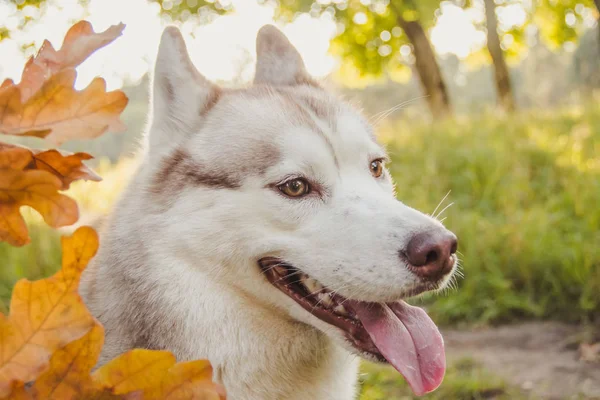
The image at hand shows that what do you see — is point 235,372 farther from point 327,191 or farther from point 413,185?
point 413,185

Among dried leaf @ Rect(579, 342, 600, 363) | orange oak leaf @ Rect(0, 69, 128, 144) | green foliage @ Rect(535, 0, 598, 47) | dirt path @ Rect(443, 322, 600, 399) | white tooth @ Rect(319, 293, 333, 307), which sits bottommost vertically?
dirt path @ Rect(443, 322, 600, 399)

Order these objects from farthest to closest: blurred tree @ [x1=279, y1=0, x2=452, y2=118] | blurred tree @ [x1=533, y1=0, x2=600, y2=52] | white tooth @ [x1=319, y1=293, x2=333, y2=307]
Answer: blurred tree @ [x1=533, y1=0, x2=600, y2=52], blurred tree @ [x1=279, y1=0, x2=452, y2=118], white tooth @ [x1=319, y1=293, x2=333, y2=307]

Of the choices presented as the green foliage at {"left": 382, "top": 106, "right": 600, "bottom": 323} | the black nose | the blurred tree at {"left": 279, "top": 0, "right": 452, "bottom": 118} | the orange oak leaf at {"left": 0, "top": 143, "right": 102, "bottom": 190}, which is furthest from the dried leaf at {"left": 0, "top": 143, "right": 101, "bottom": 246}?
the blurred tree at {"left": 279, "top": 0, "right": 452, "bottom": 118}

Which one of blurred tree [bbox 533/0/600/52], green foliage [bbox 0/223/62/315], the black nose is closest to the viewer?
the black nose

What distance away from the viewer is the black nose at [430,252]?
1964 mm

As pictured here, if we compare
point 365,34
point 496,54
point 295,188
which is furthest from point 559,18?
point 295,188

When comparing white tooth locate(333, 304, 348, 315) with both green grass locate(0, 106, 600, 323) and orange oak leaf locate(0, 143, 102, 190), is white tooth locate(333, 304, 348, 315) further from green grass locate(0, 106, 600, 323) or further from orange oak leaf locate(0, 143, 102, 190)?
green grass locate(0, 106, 600, 323)

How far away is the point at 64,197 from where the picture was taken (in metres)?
0.83

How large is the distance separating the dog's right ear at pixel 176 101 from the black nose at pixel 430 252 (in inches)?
44.0

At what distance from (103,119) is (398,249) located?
1.32m

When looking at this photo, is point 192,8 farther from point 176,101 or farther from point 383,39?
point 176,101

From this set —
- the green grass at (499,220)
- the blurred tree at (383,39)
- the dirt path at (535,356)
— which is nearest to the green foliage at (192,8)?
the blurred tree at (383,39)

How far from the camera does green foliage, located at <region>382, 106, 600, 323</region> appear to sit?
517 centimetres

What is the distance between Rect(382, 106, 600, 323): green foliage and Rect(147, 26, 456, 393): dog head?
3.14 metres
